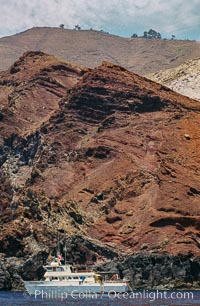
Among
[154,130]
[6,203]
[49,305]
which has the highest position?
[154,130]

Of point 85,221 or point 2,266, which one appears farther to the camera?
point 85,221

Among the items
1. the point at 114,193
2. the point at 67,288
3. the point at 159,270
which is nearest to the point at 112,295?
the point at 67,288

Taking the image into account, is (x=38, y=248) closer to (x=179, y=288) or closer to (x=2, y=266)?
(x=2, y=266)

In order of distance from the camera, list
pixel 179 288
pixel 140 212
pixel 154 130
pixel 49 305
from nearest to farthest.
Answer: pixel 49 305 < pixel 179 288 < pixel 140 212 < pixel 154 130

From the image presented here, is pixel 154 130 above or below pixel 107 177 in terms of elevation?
above

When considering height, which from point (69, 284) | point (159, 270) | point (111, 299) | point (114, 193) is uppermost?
point (114, 193)

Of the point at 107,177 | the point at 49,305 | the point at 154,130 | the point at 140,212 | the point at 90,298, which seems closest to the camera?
the point at 49,305

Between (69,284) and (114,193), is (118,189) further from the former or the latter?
(69,284)

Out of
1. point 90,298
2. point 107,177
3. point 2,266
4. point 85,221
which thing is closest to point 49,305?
point 90,298
